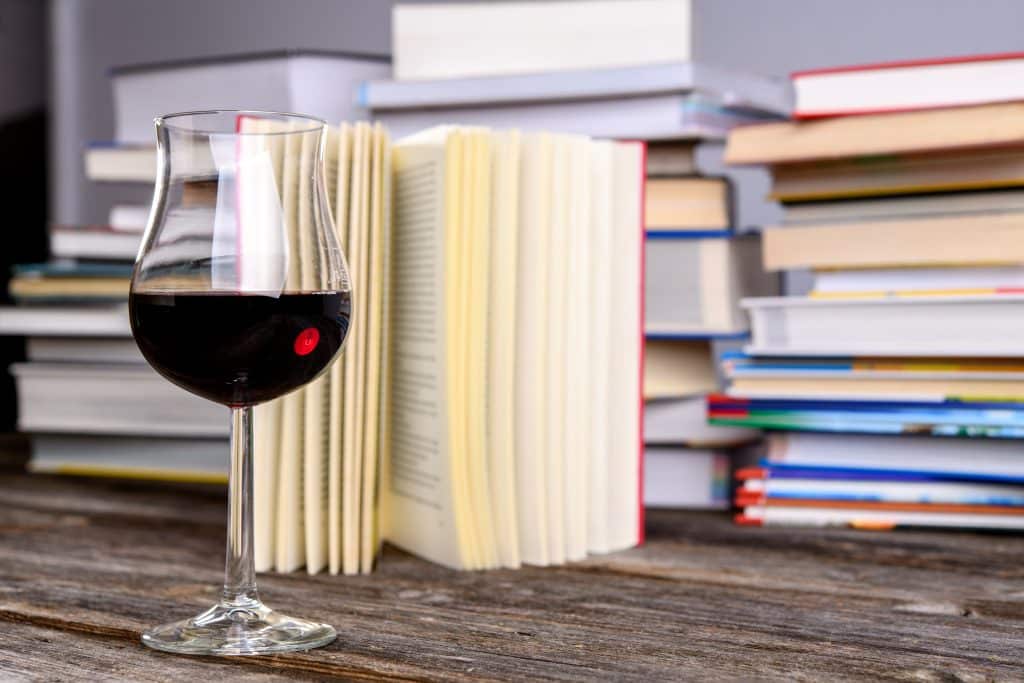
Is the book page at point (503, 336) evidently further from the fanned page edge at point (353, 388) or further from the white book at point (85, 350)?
the white book at point (85, 350)

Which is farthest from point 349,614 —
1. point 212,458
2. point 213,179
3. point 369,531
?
point 212,458

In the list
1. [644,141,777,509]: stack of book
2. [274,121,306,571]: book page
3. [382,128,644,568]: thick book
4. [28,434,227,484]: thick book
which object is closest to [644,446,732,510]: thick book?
[644,141,777,509]: stack of book

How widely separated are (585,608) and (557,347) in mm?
242

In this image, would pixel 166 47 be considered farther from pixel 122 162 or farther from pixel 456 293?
pixel 456 293

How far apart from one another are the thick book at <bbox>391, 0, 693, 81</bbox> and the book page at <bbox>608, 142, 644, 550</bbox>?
0.25m

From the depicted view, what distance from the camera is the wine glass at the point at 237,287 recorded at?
76 centimetres

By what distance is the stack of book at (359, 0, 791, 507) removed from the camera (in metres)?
1.28

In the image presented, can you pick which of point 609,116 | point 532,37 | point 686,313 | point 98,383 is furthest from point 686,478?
point 98,383

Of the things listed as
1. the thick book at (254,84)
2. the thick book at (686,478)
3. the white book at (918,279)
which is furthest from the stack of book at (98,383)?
the white book at (918,279)

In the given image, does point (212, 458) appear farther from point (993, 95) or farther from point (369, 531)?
point (993, 95)

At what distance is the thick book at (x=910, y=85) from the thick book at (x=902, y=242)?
111 mm

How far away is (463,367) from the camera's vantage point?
1.01 m

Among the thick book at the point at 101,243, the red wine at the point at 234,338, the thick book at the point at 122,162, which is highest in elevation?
the thick book at the point at 122,162

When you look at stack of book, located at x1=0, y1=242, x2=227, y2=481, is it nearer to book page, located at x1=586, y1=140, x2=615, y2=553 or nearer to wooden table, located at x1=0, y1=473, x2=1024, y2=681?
wooden table, located at x1=0, y1=473, x2=1024, y2=681
